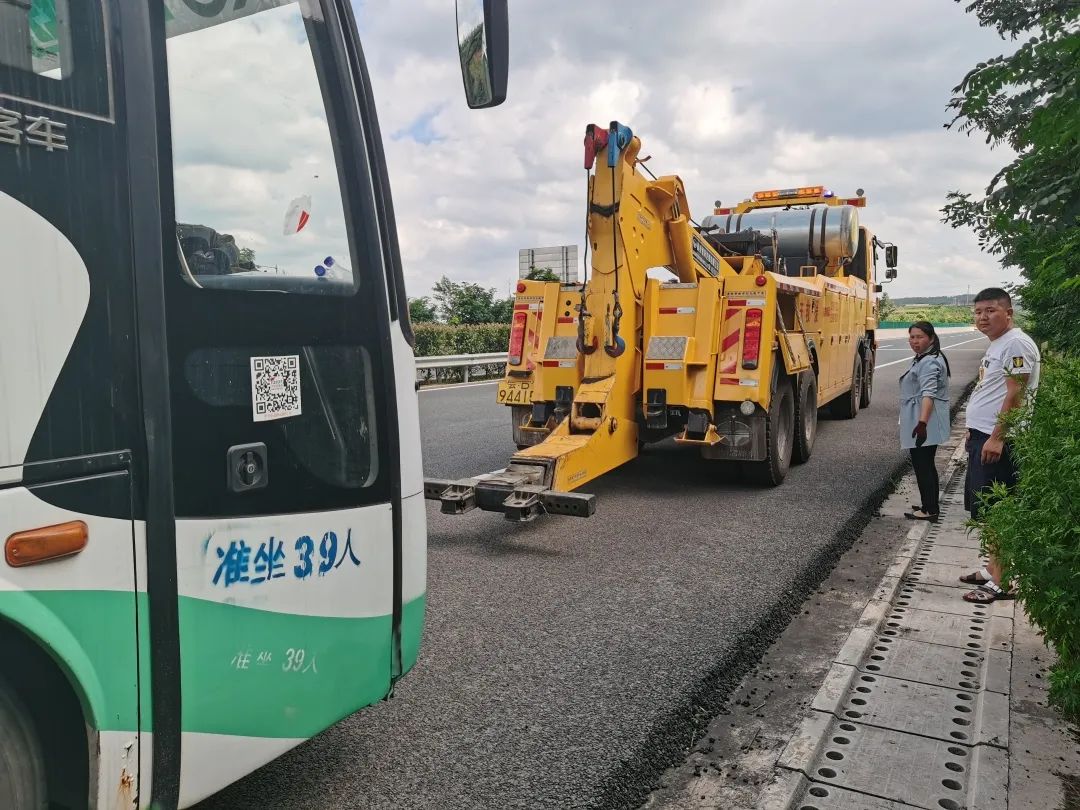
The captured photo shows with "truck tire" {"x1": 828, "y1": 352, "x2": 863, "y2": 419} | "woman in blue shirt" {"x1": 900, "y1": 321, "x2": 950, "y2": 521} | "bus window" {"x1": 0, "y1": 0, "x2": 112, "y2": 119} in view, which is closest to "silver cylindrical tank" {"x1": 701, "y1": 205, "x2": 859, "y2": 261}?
"truck tire" {"x1": 828, "y1": 352, "x2": 863, "y2": 419}

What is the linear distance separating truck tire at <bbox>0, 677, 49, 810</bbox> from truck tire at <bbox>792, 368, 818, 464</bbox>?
7.75 metres

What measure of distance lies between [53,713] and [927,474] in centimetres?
634

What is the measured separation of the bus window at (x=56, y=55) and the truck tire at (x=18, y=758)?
126cm

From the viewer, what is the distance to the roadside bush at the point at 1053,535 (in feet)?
10.3

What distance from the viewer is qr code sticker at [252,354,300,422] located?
7.49 feet

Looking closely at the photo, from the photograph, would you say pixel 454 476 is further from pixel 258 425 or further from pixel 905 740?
pixel 258 425

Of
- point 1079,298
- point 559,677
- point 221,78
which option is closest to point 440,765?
point 559,677

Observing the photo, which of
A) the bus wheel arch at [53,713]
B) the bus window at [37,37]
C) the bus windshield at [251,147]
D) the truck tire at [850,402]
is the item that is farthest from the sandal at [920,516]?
the bus window at [37,37]

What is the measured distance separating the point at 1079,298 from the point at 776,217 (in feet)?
22.9

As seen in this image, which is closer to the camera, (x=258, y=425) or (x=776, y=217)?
(x=258, y=425)

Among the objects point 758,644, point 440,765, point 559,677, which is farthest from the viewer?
point 758,644

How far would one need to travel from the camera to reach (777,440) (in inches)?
311

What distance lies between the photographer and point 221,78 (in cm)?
225

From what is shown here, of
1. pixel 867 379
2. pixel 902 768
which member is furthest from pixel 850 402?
pixel 902 768
